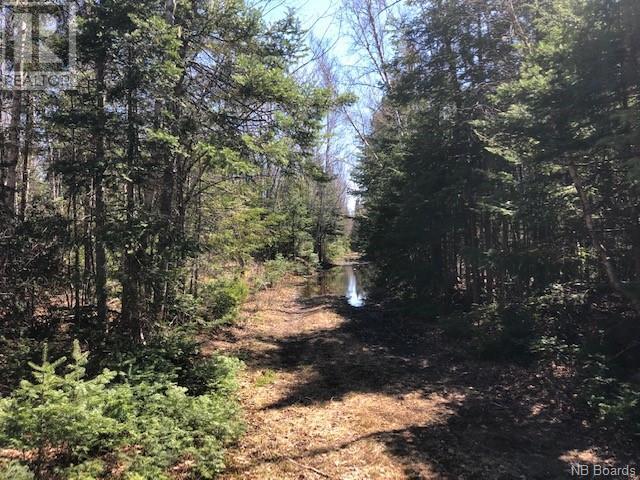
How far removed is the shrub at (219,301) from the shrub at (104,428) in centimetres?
561

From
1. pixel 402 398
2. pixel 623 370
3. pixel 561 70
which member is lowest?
pixel 402 398

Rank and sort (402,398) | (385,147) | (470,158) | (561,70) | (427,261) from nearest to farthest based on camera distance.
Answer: (561,70) → (402,398) → (470,158) → (427,261) → (385,147)

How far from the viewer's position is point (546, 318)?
9117 mm

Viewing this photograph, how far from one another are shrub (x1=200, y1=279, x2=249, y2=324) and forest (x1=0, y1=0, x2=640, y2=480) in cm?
31

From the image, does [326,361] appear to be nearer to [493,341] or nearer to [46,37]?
[493,341]

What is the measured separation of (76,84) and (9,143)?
1708 mm

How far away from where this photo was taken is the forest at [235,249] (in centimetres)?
517

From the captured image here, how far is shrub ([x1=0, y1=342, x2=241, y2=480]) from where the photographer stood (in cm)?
420

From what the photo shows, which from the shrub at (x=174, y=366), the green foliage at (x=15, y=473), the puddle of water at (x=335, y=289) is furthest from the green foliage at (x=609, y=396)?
the puddle of water at (x=335, y=289)

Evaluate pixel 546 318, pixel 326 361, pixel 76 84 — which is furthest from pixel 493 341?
pixel 76 84

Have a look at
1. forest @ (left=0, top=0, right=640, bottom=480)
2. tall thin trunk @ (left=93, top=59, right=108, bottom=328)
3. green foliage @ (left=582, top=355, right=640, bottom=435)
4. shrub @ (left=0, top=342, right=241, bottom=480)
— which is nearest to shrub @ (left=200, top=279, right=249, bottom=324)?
forest @ (left=0, top=0, right=640, bottom=480)

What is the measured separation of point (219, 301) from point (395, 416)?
696cm

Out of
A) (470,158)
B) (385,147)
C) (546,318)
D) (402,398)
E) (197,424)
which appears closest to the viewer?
(197,424)

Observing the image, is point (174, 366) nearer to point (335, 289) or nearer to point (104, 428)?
point (104, 428)
